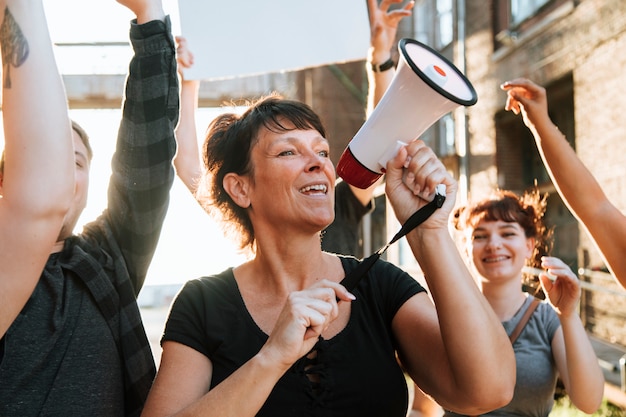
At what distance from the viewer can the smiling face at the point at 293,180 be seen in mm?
1746

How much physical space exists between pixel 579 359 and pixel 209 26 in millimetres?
1647

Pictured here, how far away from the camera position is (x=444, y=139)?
13.9 meters

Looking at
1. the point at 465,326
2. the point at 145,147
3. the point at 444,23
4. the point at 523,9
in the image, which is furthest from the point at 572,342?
the point at 444,23

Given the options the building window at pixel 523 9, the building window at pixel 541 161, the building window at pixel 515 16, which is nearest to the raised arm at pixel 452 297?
the building window at pixel 541 161

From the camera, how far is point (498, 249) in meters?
2.74

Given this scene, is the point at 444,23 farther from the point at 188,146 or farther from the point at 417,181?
the point at 417,181

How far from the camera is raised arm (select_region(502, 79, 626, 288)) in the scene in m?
1.92

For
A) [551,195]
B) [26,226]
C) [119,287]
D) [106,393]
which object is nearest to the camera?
[26,226]

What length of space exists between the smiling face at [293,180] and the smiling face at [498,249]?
115cm

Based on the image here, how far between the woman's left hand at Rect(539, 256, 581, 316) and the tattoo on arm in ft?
5.89

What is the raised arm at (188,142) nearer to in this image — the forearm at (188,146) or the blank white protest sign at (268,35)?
the forearm at (188,146)

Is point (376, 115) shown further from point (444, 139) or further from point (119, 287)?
point (444, 139)

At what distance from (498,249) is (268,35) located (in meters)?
1.26

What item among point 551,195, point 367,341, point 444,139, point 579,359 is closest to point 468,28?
point 444,139
